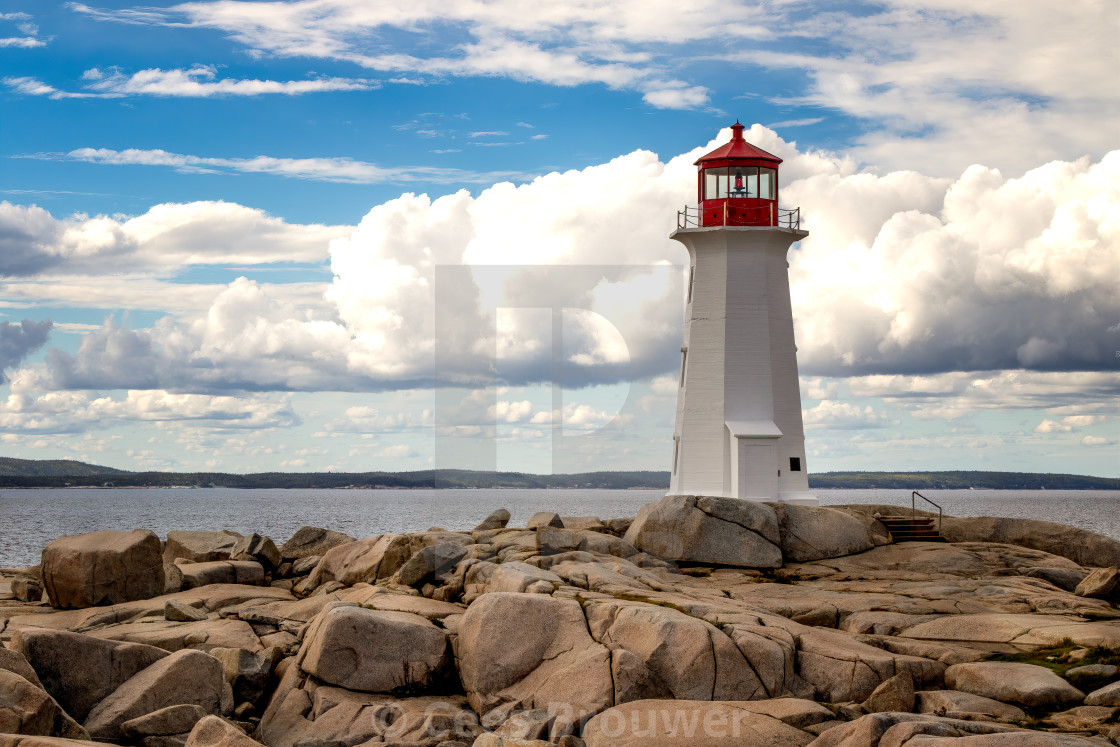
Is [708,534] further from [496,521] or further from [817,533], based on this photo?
[496,521]

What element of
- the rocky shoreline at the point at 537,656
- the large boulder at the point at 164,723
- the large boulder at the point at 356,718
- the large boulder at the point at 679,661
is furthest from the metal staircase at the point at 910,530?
the large boulder at the point at 164,723

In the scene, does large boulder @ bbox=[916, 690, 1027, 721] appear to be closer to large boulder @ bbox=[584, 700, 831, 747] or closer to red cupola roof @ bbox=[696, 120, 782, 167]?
large boulder @ bbox=[584, 700, 831, 747]

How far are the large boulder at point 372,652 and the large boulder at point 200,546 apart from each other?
35.6ft

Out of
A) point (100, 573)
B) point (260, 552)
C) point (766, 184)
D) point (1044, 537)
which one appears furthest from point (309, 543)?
point (1044, 537)

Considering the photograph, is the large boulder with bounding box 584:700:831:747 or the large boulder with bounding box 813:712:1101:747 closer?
the large boulder with bounding box 813:712:1101:747

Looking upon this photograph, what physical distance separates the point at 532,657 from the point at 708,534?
9527mm

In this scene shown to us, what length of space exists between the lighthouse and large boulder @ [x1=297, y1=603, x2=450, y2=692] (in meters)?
13.8

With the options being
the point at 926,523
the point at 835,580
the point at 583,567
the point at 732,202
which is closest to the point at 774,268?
the point at 732,202

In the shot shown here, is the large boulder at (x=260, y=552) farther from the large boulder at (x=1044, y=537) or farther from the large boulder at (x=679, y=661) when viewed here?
the large boulder at (x=1044, y=537)

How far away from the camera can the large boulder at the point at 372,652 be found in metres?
12.7

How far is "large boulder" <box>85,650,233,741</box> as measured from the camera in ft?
38.8

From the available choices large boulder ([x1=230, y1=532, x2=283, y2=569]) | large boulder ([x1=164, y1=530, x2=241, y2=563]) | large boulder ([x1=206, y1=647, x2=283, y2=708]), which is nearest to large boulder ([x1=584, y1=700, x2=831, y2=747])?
large boulder ([x1=206, y1=647, x2=283, y2=708])

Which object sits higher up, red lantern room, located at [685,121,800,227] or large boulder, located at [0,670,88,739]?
red lantern room, located at [685,121,800,227]

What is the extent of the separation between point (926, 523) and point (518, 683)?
52.8 feet
